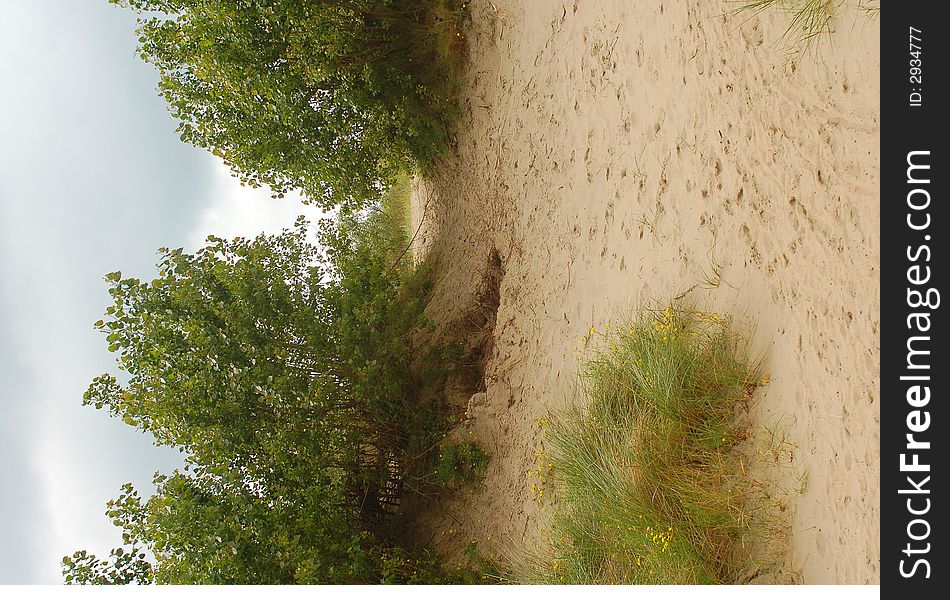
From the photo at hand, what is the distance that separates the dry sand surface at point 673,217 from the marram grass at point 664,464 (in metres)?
0.25

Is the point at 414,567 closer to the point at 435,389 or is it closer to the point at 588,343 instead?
the point at 435,389

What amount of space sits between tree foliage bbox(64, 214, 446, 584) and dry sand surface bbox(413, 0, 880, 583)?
111cm

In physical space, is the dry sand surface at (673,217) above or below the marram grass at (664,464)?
above

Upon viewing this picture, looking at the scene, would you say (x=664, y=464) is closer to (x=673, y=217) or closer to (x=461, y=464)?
(x=673, y=217)

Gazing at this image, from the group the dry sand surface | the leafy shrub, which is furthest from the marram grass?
the leafy shrub

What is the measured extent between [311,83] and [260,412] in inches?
156

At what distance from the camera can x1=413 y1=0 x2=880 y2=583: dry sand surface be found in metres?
3.39

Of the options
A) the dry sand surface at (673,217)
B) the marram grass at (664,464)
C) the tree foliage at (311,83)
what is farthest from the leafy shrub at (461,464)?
the tree foliage at (311,83)

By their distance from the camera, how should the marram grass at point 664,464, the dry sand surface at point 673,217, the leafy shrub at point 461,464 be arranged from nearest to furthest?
the dry sand surface at point 673,217 → the marram grass at point 664,464 → the leafy shrub at point 461,464

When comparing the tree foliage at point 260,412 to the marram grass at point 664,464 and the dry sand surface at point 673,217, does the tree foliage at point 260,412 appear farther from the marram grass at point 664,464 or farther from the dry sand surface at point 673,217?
the marram grass at point 664,464

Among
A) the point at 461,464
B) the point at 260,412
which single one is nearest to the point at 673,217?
the point at 461,464

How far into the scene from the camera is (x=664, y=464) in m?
4.10

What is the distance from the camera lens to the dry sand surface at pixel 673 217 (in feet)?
11.1

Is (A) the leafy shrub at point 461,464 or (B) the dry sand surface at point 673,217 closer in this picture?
(B) the dry sand surface at point 673,217
